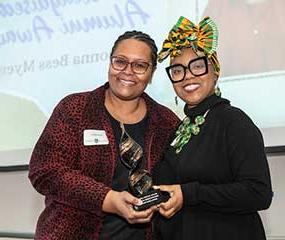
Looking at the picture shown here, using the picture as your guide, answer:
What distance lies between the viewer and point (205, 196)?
120cm

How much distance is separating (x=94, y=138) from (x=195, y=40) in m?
0.36

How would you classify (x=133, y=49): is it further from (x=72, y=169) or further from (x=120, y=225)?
(x=120, y=225)

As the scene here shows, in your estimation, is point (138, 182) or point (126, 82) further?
point (126, 82)

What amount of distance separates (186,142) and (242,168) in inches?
7.7

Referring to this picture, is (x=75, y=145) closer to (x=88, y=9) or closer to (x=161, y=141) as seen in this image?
(x=161, y=141)

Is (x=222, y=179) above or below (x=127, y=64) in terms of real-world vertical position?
below

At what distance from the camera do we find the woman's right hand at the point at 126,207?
1198mm

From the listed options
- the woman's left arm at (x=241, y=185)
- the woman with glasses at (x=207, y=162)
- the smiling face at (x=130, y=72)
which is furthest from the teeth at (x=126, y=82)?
the woman's left arm at (x=241, y=185)

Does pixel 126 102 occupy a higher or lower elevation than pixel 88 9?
lower

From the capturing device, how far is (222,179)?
1229mm

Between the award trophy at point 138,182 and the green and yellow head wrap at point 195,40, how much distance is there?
289 mm

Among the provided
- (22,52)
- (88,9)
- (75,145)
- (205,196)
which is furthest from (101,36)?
(205,196)

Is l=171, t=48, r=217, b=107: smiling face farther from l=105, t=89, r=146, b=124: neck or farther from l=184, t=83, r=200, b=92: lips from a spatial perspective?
l=105, t=89, r=146, b=124: neck

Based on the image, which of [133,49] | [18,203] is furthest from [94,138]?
[18,203]
